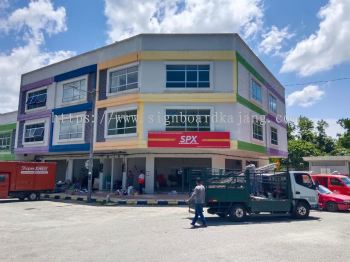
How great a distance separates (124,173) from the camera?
80.1ft

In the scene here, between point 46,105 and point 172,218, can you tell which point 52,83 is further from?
point 172,218

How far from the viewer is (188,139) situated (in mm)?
20781

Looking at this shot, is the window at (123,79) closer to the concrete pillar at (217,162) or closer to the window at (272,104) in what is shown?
the concrete pillar at (217,162)

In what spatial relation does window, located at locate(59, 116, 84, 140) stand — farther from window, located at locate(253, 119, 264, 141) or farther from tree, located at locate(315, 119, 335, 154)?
tree, located at locate(315, 119, 335, 154)

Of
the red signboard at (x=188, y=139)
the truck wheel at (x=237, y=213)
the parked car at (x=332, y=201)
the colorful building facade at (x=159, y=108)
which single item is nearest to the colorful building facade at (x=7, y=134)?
the colorful building facade at (x=159, y=108)

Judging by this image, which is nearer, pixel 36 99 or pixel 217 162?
pixel 217 162

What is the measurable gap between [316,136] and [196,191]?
49.4 m

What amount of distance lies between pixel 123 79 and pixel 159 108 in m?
4.10

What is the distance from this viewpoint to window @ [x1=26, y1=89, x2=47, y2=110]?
97.3ft

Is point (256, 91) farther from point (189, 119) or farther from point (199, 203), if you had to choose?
point (199, 203)

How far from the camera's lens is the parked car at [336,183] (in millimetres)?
18219

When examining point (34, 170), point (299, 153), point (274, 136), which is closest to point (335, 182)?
point (274, 136)

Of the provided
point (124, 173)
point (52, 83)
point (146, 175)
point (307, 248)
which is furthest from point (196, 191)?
point (52, 83)

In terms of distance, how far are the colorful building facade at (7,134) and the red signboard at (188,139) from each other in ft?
65.3
